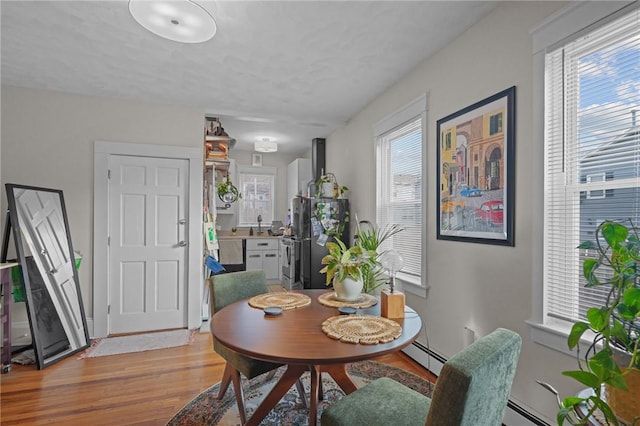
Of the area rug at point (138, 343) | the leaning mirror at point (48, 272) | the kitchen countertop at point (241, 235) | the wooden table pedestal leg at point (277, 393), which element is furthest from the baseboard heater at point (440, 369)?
the kitchen countertop at point (241, 235)

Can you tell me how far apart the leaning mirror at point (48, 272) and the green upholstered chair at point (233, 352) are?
1.71 meters

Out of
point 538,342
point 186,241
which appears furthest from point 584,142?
point 186,241

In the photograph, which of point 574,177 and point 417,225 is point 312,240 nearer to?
point 417,225

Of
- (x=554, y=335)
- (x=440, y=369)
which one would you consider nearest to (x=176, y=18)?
(x=554, y=335)

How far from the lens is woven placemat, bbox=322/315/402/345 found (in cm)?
130

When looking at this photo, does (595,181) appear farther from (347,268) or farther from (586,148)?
(347,268)

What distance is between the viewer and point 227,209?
5645mm

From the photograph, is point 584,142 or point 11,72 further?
point 11,72

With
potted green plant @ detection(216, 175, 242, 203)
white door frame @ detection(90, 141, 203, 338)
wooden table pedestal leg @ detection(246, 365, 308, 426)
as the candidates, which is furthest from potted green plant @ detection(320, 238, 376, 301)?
potted green plant @ detection(216, 175, 242, 203)

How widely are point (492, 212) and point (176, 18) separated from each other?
2.17 m

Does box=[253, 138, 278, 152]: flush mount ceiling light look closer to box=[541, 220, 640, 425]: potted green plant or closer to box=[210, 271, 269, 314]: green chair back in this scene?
box=[210, 271, 269, 314]: green chair back

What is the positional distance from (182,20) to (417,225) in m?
2.26

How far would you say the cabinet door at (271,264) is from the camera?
5.47m

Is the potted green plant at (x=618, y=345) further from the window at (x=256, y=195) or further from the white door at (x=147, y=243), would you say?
the window at (x=256, y=195)
